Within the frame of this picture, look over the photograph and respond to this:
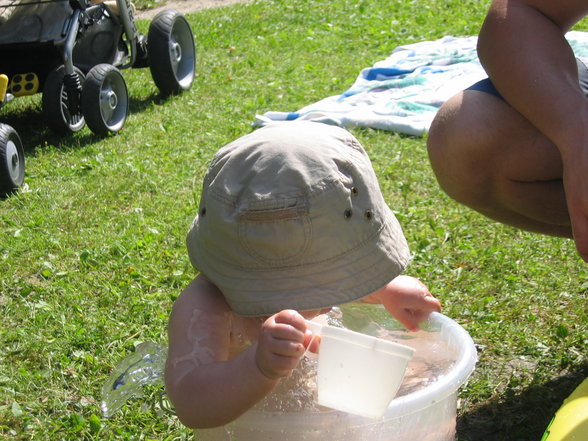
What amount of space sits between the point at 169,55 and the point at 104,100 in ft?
2.41

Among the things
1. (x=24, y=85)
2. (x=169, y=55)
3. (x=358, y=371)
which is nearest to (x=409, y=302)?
(x=358, y=371)

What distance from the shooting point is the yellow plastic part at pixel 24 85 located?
165 inches

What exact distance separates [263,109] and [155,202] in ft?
4.70

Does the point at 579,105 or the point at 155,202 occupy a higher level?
the point at 579,105

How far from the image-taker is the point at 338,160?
1527 millimetres

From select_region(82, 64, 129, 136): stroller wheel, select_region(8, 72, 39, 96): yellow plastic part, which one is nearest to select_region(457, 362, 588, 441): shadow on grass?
select_region(82, 64, 129, 136): stroller wheel

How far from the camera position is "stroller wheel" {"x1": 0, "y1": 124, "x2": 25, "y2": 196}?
11.1 feet

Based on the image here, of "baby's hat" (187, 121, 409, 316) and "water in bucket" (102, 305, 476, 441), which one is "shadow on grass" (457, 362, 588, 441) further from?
"baby's hat" (187, 121, 409, 316)

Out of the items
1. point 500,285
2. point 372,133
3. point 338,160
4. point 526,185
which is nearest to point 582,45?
point 372,133

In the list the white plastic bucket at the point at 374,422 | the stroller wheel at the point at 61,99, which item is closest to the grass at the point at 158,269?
the stroller wheel at the point at 61,99

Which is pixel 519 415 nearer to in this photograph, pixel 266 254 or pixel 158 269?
pixel 266 254

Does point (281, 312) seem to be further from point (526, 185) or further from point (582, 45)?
point (582, 45)

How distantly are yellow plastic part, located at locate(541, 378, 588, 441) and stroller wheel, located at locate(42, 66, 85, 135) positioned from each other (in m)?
3.16

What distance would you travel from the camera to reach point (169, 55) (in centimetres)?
478
